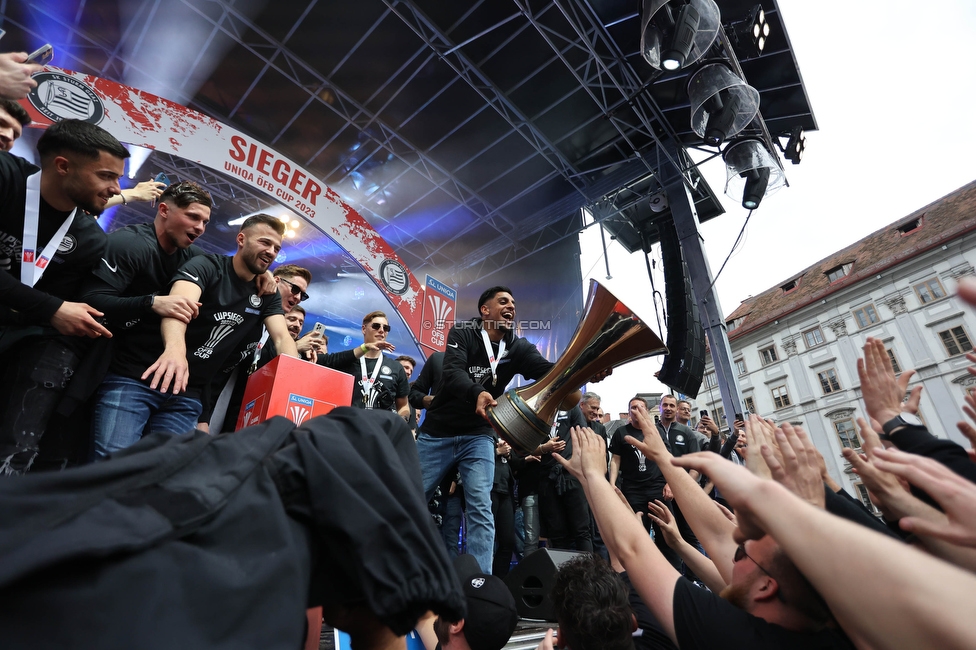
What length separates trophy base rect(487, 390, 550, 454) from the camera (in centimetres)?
265

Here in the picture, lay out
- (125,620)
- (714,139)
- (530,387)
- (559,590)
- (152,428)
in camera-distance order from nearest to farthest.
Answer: (125,620)
(559,590)
(152,428)
(530,387)
(714,139)

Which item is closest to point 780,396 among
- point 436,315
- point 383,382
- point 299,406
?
point 436,315

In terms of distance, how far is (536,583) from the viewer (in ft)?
10.3

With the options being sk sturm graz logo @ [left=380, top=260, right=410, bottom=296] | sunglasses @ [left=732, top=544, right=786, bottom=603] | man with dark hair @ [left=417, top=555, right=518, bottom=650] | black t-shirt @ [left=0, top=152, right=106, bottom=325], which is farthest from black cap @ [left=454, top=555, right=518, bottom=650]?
sk sturm graz logo @ [left=380, top=260, right=410, bottom=296]

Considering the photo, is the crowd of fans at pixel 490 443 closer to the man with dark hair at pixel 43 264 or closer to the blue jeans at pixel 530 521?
the man with dark hair at pixel 43 264

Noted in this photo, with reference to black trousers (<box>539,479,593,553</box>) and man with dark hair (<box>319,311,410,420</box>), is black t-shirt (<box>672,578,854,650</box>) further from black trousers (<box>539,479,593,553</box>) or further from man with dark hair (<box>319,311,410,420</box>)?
black trousers (<box>539,479,593,553</box>)

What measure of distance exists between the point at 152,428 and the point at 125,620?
2.25m

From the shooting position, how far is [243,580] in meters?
0.61

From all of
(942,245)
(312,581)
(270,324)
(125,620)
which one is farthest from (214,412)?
(942,245)

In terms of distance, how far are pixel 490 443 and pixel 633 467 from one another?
8.96 ft

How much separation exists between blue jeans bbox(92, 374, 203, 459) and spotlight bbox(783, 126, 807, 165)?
397 inches

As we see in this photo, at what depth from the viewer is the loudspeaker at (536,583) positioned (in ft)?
10.1

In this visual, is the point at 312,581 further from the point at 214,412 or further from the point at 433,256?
the point at 433,256

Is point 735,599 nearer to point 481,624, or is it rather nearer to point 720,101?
point 481,624
